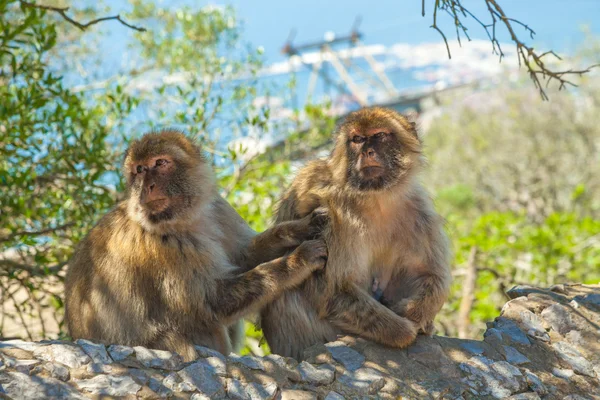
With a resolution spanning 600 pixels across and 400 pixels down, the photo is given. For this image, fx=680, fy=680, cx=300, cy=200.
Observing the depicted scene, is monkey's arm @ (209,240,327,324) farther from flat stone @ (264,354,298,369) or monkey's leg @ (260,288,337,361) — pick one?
flat stone @ (264,354,298,369)

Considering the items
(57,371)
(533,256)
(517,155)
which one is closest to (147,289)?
(57,371)

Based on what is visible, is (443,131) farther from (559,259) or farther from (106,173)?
(106,173)

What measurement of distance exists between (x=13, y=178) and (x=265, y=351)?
317 centimetres

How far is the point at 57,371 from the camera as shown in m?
2.68

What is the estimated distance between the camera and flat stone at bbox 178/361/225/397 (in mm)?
2822

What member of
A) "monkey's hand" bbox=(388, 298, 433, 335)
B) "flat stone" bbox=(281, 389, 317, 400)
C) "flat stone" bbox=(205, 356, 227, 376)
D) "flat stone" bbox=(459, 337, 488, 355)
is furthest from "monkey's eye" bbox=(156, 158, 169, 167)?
"flat stone" bbox=(459, 337, 488, 355)

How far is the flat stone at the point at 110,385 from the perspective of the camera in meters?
2.66

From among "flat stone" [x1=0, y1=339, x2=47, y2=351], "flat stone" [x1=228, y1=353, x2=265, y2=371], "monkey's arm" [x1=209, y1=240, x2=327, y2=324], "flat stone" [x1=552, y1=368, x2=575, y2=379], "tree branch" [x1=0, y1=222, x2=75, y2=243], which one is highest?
"tree branch" [x1=0, y1=222, x2=75, y2=243]

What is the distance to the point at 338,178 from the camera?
3.51 meters

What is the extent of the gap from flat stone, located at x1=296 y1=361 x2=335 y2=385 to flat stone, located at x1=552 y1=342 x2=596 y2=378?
1279 mm

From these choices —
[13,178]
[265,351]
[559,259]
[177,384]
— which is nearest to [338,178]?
[177,384]

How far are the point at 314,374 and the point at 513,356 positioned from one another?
1.08 metres

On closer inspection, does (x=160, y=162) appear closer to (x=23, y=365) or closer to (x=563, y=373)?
(x=23, y=365)

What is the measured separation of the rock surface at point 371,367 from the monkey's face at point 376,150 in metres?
0.81
